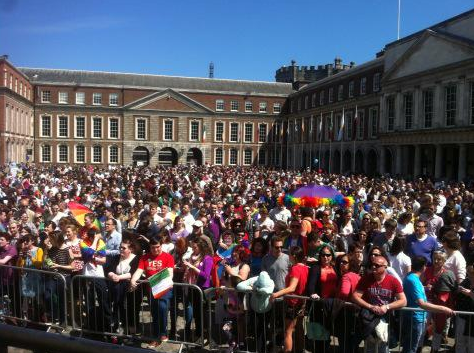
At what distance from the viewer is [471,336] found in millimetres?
5668

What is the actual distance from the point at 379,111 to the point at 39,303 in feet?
143

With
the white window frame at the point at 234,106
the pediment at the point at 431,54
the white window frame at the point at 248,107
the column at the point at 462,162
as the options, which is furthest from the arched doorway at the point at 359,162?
the white window frame at the point at 234,106

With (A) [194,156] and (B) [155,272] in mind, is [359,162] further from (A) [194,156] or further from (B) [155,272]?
(B) [155,272]

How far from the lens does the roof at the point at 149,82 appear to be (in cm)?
6519

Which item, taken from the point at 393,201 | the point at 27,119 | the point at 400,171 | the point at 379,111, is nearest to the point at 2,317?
the point at 393,201

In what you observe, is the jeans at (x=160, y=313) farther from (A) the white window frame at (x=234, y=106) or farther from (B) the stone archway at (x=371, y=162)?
(A) the white window frame at (x=234, y=106)

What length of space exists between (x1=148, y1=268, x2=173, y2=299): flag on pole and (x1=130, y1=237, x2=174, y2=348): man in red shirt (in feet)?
0.36

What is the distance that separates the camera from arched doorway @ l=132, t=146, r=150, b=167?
222ft

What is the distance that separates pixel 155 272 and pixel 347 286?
2799 millimetres

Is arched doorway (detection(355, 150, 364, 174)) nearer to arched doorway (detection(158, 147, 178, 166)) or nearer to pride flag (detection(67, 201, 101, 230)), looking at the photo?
arched doorway (detection(158, 147, 178, 166))

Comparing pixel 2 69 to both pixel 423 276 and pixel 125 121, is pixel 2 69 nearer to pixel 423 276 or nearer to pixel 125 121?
pixel 125 121

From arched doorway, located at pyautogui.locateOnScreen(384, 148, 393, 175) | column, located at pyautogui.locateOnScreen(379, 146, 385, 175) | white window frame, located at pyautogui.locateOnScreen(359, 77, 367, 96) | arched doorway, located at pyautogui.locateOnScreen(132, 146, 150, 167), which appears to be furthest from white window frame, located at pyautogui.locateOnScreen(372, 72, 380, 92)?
arched doorway, located at pyautogui.locateOnScreen(132, 146, 150, 167)

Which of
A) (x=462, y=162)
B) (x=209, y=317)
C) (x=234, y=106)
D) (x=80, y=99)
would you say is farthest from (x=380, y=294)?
(x=234, y=106)

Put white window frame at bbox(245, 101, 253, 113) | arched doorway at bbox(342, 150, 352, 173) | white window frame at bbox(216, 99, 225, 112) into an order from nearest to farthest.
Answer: arched doorway at bbox(342, 150, 352, 173) < white window frame at bbox(216, 99, 225, 112) < white window frame at bbox(245, 101, 253, 113)
